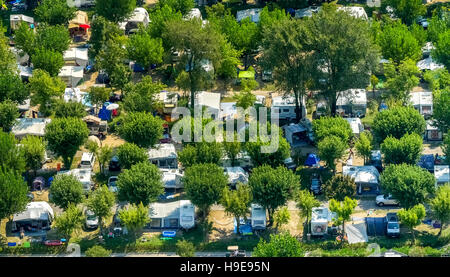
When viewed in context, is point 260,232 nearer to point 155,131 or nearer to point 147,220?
point 147,220

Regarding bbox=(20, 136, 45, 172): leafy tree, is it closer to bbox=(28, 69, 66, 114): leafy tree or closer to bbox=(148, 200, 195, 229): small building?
bbox=(28, 69, 66, 114): leafy tree

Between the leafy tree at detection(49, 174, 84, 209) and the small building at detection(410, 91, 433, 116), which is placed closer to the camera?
the leafy tree at detection(49, 174, 84, 209)

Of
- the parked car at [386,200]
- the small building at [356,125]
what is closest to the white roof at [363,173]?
the parked car at [386,200]

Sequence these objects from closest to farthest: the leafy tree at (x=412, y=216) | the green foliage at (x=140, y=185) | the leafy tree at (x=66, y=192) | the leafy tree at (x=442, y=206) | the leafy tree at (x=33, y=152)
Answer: the leafy tree at (x=412, y=216) → the leafy tree at (x=442, y=206) → the green foliage at (x=140, y=185) → the leafy tree at (x=66, y=192) → the leafy tree at (x=33, y=152)

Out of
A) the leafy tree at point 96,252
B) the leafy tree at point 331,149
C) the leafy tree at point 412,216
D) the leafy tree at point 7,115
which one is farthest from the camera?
the leafy tree at point 7,115

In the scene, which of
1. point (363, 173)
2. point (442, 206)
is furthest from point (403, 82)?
point (442, 206)

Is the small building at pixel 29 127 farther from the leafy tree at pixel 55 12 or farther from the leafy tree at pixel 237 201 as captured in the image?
the leafy tree at pixel 55 12

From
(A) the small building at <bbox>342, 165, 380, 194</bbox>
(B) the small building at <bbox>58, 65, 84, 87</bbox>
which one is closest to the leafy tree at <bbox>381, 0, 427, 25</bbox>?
(A) the small building at <bbox>342, 165, 380, 194</bbox>

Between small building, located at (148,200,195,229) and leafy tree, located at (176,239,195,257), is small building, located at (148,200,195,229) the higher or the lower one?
the higher one
